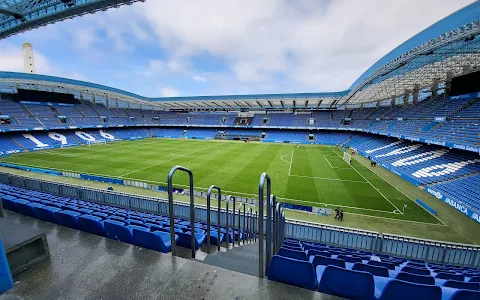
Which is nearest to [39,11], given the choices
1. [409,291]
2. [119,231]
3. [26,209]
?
[26,209]

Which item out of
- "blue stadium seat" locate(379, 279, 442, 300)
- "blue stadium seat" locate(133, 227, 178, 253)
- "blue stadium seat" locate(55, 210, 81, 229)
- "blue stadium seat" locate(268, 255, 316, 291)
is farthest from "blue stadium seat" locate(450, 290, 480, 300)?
"blue stadium seat" locate(55, 210, 81, 229)

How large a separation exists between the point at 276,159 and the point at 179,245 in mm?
26197

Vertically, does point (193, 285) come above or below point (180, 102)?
below

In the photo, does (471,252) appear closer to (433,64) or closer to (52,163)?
(433,64)

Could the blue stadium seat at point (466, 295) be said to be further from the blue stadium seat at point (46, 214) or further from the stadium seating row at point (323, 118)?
the stadium seating row at point (323, 118)

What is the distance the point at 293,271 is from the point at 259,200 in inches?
38.1

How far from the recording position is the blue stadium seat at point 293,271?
101 inches

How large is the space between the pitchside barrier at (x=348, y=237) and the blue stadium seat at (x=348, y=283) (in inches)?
146

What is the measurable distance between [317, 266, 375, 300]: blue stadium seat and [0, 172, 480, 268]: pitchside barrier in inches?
146

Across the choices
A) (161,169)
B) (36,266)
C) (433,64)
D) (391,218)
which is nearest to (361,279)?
(36,266)

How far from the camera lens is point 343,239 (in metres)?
8.95

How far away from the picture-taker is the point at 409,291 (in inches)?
95.3

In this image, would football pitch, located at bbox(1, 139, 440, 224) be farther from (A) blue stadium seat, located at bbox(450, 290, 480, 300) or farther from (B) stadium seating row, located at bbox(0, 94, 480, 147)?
(A) blue stadium seat, located at bbox(450, 290, 480, 300)

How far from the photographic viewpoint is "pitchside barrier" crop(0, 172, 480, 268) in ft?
25.6
